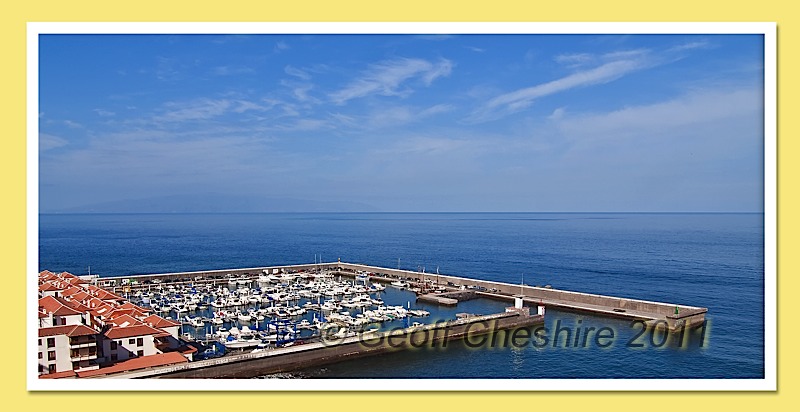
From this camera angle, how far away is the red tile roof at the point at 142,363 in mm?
6320

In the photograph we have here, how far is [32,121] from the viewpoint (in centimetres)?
406

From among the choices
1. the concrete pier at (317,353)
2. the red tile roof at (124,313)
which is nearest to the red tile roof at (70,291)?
the red tile roof at (124,313)

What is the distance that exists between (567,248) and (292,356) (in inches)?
870

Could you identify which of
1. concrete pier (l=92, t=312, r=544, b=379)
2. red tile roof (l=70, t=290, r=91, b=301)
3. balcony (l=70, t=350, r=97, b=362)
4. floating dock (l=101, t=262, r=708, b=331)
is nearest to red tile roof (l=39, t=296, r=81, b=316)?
balcony (l=70, t=350, r=97, b=362)

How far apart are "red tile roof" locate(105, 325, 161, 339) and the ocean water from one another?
6.33 ft

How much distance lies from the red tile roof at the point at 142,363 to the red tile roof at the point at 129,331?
0.34 metres

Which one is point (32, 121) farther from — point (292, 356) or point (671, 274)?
point (671, 274)

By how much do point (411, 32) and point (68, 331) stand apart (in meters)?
5.01

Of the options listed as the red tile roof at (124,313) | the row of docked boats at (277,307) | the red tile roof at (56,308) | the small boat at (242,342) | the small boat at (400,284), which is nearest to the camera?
the red tile roof at (56,308)

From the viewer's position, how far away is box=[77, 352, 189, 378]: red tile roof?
20.7 feet

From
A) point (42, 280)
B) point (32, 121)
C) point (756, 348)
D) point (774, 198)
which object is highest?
point (32, 121)

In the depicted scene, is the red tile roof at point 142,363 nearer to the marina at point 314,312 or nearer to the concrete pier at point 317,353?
the marina at point 314,312

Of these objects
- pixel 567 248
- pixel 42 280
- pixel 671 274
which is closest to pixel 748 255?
pixel 671 274

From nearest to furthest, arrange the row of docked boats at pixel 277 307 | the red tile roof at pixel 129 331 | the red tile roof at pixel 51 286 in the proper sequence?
the red tile roof at pixel 129 331 → the red tile roof at pixel 51 286 → the row of docked boats at pixel 277 307
